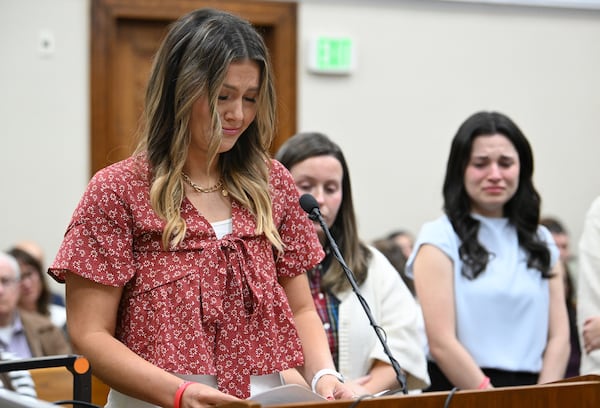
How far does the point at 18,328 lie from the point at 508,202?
2309 mm

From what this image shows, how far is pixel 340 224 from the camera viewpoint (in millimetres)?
2826

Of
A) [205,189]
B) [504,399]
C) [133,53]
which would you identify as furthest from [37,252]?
[504,399]

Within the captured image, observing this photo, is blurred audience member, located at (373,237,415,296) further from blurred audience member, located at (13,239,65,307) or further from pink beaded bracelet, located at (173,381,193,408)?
pink beaded bracelet, located at (173,381,193,408)

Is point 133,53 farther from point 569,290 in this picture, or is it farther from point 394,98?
point 569,290

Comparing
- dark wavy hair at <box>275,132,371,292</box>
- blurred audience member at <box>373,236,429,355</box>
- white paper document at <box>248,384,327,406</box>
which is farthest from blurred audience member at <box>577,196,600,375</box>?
white paper document at <box>248,384,327,406</box>

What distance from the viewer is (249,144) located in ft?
6.70

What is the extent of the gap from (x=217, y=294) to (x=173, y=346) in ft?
0.43

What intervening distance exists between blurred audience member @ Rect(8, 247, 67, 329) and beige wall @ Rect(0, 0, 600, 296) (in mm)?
629

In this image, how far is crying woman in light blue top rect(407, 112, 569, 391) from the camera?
2914 mm

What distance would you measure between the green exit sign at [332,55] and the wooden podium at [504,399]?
403cm

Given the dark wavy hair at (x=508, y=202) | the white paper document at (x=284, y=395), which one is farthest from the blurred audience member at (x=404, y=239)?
the white paper document at (x=284, y=395)

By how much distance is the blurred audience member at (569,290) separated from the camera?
4.18 meters

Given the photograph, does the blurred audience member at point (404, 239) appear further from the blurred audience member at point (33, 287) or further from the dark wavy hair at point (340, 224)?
the dark wavy hair at point (340, 224)

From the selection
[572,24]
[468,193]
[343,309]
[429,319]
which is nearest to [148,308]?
[343,309]
